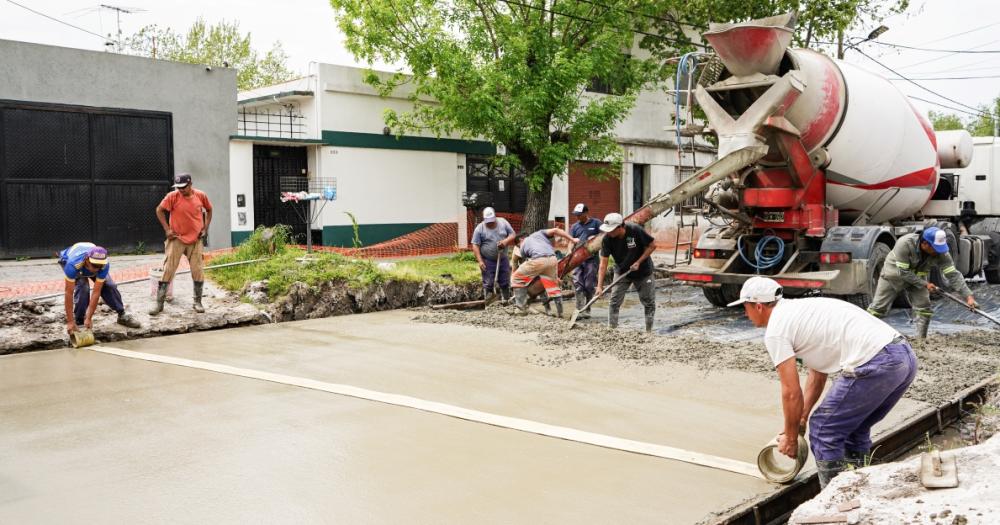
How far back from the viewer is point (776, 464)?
187 inches

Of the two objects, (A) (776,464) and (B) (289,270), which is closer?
(A) (776,464)

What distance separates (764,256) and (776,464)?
6641 millimetres

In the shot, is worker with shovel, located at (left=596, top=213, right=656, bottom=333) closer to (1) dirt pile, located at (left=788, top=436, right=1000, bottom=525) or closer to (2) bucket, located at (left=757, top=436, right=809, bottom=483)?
(2) bucket, located at (left=757, top=436, right=809, bottom=483)

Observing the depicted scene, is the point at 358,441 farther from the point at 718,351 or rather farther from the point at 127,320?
the point at 127,320

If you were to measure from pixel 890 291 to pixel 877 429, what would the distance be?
3.73 metres

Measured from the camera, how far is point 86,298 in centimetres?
867

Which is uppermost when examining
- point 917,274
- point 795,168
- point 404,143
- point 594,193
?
point 404,143

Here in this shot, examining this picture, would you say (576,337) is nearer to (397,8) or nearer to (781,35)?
(781,35)

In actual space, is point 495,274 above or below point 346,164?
below

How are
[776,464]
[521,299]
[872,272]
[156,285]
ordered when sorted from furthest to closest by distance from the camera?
1. [521,299]
2. [872,272]
3. [156,285]
4. [776,464]

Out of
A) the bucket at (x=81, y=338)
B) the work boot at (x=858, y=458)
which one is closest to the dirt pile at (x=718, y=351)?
the work boot at (x=858, y=458)

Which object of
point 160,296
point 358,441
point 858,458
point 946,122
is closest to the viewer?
point 858,458

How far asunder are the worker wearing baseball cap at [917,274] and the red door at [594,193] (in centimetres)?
1289

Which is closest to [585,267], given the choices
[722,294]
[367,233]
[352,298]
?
[722,294]
